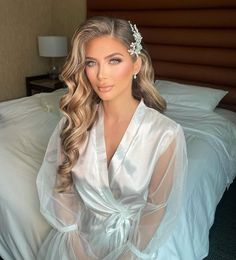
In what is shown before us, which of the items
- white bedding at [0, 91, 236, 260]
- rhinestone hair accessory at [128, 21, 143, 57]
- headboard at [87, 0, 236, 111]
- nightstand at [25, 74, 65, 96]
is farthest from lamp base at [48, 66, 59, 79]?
rhinestone hair accessory at [128, 21, 143, 57]

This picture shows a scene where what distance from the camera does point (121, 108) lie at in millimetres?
1171

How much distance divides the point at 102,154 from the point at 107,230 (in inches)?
12.2

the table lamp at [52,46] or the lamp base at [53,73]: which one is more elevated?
the table lamp at [52,46]

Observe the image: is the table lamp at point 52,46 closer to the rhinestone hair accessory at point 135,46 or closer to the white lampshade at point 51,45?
the white lampshade at point 51,45

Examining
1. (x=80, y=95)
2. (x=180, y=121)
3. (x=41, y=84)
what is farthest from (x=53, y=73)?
(x=80, y=95)

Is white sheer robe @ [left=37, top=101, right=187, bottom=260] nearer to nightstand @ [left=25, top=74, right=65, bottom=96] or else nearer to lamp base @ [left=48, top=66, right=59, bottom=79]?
nightstand @ [left=25, top=74, right=65, bottom=96]

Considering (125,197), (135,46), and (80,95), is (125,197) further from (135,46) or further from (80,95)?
(135,46)

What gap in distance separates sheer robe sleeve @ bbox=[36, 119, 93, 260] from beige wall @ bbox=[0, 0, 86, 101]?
2.45 metres

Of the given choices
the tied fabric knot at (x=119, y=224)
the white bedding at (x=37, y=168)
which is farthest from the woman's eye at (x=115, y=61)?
the white bedding at (x=37, y=168)

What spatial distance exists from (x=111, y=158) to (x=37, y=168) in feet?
1.85

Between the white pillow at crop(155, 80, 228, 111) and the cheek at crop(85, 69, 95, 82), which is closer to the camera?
the cheek at crop(85, 69, 95, 82)

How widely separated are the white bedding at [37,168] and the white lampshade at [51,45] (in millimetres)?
1181

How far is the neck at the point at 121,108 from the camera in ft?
3.80

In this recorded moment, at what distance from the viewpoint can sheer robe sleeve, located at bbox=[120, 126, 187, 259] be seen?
1063 mm
